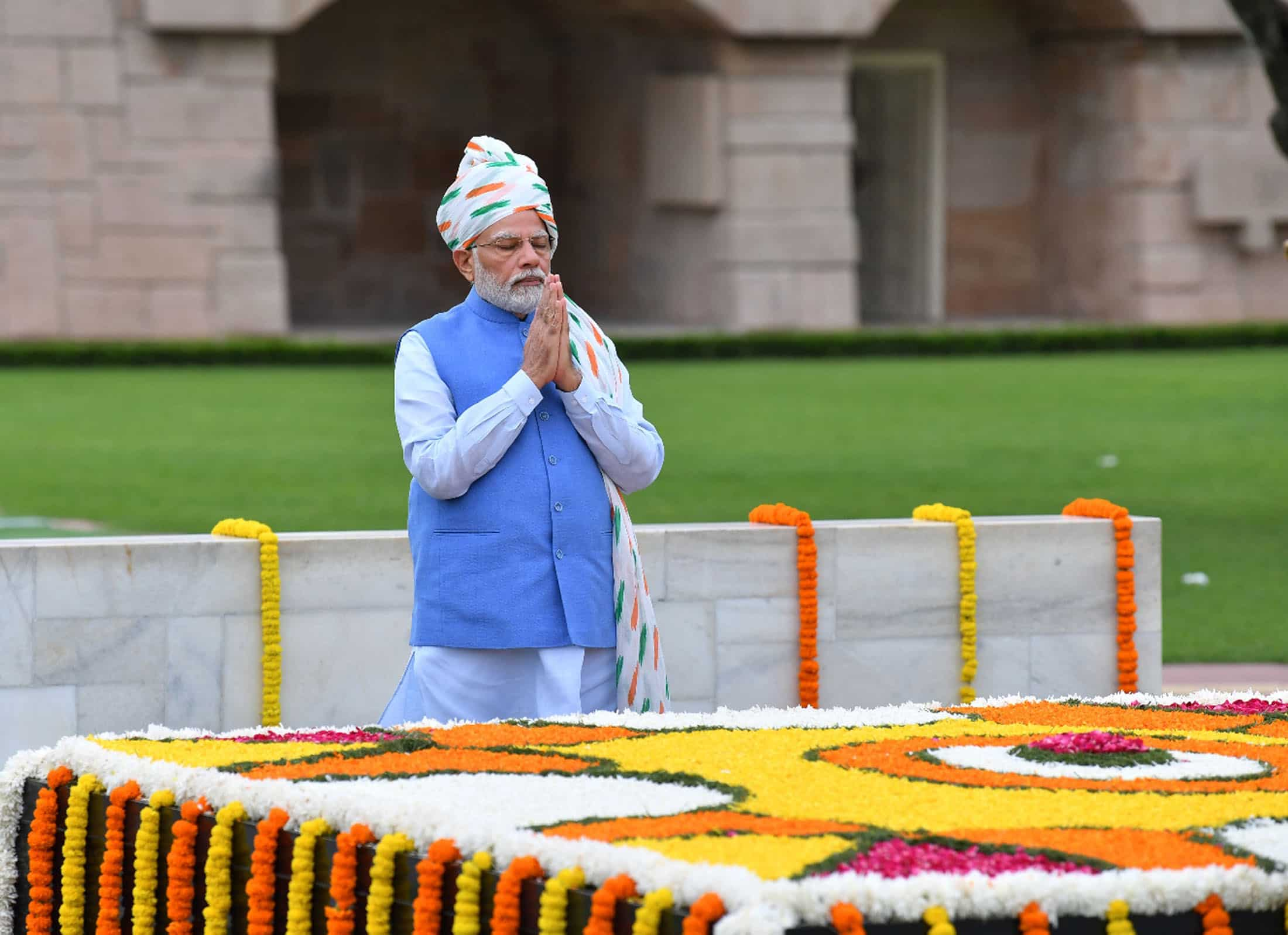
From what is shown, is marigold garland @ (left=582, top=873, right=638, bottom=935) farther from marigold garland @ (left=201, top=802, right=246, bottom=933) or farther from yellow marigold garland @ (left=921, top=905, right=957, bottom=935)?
marigold garland @ (left=201, top=802, right=246, bottom=933)

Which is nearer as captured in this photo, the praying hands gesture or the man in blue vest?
the praying hands gesture

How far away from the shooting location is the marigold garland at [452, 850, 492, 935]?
3.21 meters

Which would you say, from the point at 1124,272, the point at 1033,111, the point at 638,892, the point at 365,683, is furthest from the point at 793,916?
the point at 1033,111

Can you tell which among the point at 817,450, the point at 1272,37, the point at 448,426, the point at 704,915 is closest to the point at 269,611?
the point at 448,426

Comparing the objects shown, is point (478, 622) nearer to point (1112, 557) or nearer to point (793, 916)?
point (793, 916)

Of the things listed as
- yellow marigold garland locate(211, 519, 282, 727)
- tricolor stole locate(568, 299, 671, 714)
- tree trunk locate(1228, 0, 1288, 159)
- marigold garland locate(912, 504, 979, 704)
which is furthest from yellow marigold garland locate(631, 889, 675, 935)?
tree trunk locate(1228, 0, 1288, 159)

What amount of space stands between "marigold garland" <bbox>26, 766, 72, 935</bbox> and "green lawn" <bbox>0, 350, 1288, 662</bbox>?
501cm

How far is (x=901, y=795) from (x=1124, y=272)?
21.8m

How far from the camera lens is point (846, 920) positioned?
2848mm

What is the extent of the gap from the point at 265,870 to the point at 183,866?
0.25 metres

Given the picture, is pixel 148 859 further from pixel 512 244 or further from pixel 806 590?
pixel 806 590

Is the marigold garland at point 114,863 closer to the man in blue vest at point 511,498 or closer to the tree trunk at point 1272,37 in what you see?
the man in blue vest at point 511,498

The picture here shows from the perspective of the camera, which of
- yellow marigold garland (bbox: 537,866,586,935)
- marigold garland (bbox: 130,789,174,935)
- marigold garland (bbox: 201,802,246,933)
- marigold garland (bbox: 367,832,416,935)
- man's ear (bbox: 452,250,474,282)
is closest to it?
yellow marigold garland (bbox: 537,866,586,935)

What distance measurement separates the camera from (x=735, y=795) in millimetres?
3602
